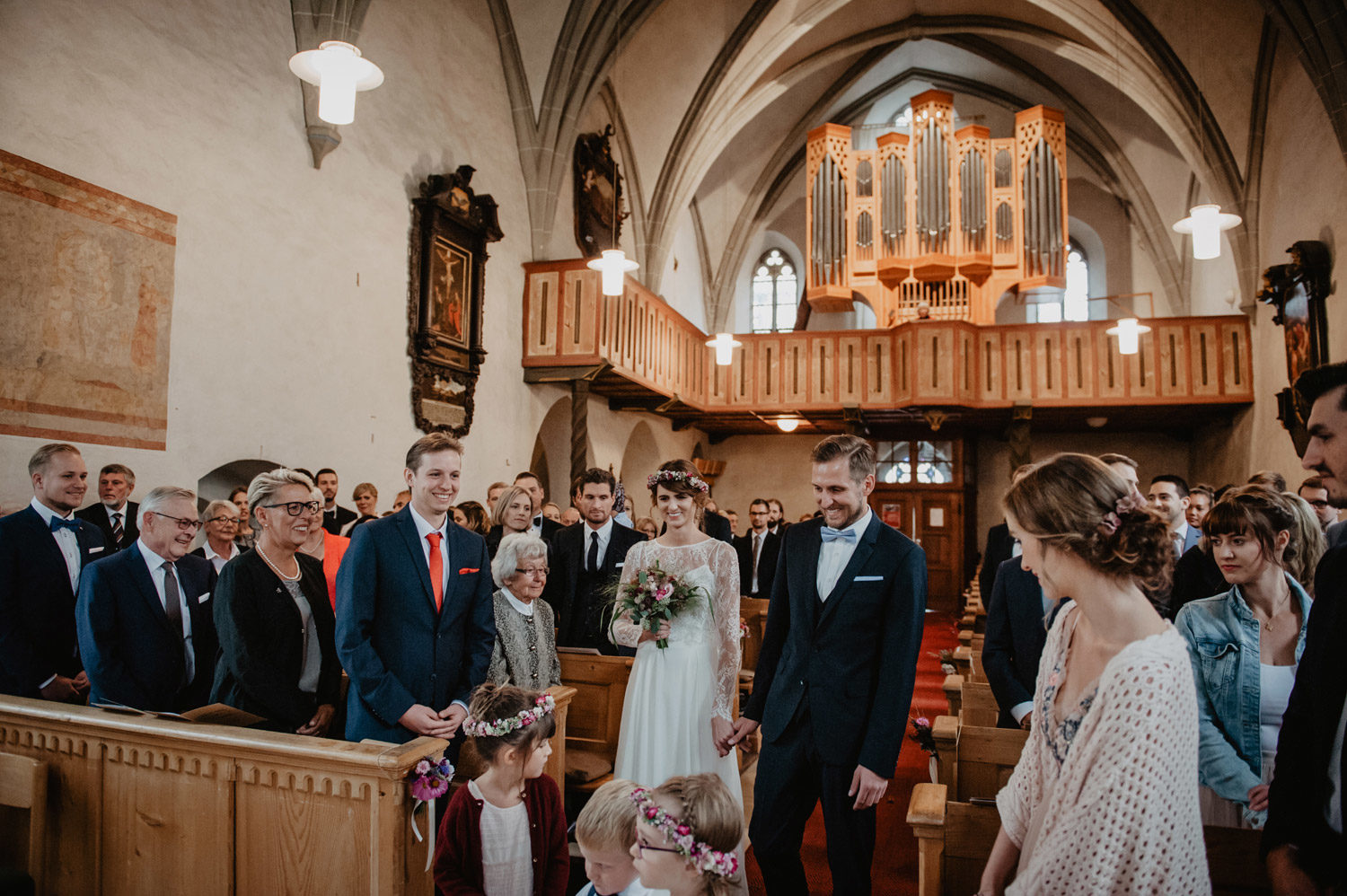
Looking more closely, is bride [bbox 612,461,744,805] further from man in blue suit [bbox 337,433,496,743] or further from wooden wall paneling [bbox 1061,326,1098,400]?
wooden wall paneling [bbox 1061,326,1098,400]

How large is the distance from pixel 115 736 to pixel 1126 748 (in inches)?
105

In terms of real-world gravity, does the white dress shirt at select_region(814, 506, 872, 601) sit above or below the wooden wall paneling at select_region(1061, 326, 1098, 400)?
below

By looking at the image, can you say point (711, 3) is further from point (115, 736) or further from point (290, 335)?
point (115, 736)

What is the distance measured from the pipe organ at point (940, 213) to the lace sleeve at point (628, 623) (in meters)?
11.3

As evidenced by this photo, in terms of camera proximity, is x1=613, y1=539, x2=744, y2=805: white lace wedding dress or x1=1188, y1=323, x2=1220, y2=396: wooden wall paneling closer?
x1=613, y1=539, x2=744, y2=805: white lace wedding dress

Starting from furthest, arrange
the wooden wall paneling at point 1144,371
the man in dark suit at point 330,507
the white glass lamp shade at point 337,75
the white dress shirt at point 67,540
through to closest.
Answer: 1. the wooden wall paneling at point 1144,371
2. the man in dark suit at point 330,507
3. the white glass lamp shade at point 337,75
4. the white dress shirt at point 67,540

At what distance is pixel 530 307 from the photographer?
33.4 ft

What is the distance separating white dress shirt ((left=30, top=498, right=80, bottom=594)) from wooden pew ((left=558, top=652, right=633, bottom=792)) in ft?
7.38

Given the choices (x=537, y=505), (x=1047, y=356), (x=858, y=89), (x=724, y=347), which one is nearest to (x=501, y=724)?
(x=537, y=505)

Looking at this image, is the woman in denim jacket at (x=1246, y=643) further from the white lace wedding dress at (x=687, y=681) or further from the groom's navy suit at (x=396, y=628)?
the groom's navy suit at (x=396, y=628)

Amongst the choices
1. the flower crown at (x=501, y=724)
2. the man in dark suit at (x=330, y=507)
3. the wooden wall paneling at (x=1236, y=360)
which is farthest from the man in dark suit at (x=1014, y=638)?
the wooden wall paneling at (x=1236, y=360)

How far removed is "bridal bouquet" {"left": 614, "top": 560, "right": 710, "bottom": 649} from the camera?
3.45 meters

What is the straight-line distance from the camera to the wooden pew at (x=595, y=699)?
4234mm

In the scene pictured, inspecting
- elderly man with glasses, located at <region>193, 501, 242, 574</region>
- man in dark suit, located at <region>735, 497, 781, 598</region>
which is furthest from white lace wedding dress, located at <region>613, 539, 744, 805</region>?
man in dark suit, located at <region>735, 497, 781, 598</region>
